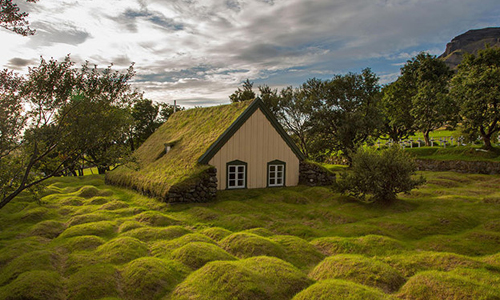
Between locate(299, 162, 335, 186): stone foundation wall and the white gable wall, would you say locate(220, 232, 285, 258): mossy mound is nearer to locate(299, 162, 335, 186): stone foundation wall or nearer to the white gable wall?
the white gable wall

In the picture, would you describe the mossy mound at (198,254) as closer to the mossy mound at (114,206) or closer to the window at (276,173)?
the mossy mound at (114,206)

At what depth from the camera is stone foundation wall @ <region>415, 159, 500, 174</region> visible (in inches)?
1166

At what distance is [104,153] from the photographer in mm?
13781

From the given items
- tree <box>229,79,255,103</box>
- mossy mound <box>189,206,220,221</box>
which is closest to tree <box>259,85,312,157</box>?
tree <box>229,79,255,103</box>

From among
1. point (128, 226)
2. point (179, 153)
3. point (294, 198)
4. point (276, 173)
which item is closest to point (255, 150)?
point (276, 173)

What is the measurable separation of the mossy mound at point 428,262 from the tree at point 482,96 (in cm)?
2836

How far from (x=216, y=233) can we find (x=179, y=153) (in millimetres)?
11582

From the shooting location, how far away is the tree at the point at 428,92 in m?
37.2

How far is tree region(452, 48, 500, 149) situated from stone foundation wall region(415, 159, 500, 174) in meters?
4.08

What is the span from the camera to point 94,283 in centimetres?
825

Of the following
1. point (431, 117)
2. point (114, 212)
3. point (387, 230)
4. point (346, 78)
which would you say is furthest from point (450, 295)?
point (431, 117)

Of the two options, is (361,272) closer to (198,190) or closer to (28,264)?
(28,264)

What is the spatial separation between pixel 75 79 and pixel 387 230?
50.4 ft

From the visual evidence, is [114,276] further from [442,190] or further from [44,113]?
[442,190]
